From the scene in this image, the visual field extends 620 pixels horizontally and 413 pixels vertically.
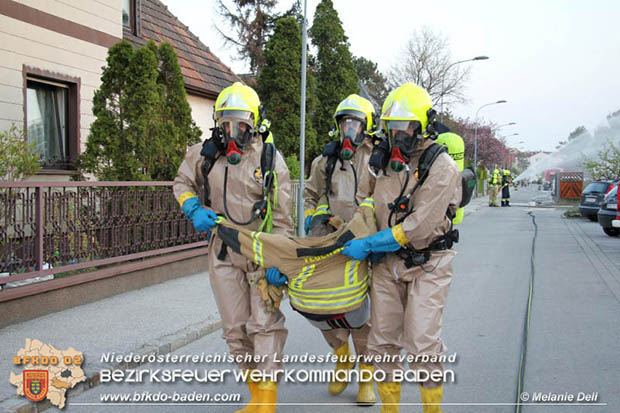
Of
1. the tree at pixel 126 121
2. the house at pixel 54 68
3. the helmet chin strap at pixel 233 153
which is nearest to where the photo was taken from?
the helmet chin strap at pixel 233 153

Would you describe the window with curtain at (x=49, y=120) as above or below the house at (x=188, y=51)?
below

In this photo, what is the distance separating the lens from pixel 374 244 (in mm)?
3637

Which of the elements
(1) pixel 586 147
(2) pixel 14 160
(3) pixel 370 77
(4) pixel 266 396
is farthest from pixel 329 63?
(3) pixel 370 77

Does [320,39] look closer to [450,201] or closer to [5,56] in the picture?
[5,56]

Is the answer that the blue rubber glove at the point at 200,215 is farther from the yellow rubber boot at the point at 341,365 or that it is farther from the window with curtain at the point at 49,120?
the window with curtain at the point at 49,120

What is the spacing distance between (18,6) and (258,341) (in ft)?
27.4

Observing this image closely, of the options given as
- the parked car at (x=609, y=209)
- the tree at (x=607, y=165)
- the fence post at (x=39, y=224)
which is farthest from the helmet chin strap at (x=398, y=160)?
the tree at (x=607, y=165)

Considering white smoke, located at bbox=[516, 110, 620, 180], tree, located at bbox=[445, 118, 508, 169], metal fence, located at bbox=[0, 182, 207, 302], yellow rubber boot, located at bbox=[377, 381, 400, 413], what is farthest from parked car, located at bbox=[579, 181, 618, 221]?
tree, located at bbox=[445, 118, 508, 169]

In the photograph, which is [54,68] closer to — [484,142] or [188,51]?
[188,51]

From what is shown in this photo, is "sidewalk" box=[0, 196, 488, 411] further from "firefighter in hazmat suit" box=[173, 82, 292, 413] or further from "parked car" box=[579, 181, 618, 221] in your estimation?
"parked car" box=[579, 181, 618, 221]

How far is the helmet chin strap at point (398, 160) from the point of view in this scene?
367 centimetres

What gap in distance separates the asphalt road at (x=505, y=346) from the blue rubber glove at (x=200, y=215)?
141 centimetres

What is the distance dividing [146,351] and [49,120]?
679 cm

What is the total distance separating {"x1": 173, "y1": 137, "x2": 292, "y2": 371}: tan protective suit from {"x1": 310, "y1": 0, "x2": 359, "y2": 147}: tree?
16160 mm
